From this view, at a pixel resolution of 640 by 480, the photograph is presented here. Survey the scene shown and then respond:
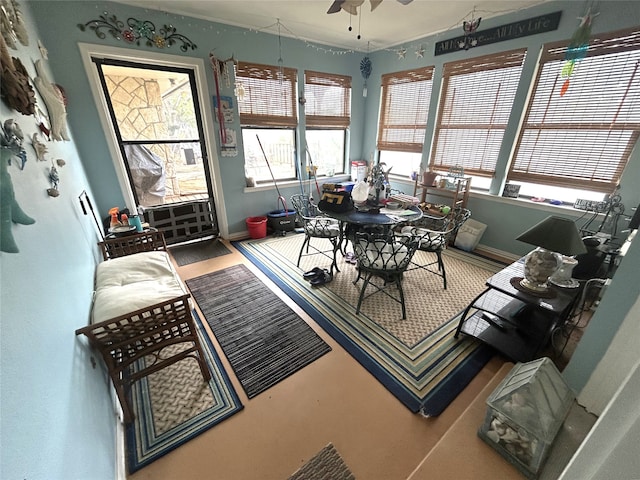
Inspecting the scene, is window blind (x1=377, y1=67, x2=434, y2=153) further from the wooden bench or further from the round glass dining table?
the wooden bench

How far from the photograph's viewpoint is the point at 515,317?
2.02 m

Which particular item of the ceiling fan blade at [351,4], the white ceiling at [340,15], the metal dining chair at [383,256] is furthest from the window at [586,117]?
the ceiling fan blade at [351,4]

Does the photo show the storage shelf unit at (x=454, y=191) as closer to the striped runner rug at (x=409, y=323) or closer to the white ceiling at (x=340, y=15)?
the striped runner rug at (x=409, y=323)

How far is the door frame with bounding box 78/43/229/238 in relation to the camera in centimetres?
254

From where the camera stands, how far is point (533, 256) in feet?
5.49

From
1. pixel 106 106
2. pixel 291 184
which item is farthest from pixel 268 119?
pixel 106 106

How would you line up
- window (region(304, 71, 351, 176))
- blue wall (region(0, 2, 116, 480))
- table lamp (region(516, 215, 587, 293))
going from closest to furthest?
blue wall (region(0, 2, 116, 480)) < table lamp (region(516, 215, 587, 293)) < window (region(304, 71, 351, 176))

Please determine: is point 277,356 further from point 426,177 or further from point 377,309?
point 426,177

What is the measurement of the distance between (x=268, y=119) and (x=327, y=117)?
41.4 inches

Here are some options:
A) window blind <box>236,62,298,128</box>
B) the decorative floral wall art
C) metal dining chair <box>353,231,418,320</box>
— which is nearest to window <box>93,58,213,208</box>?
the decorative floral wall art

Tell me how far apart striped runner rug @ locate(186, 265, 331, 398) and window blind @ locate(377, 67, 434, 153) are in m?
3.15

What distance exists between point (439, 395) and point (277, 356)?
1.09 meters

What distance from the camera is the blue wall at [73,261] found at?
0.71 metres

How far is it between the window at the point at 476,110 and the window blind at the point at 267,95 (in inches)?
82.9
